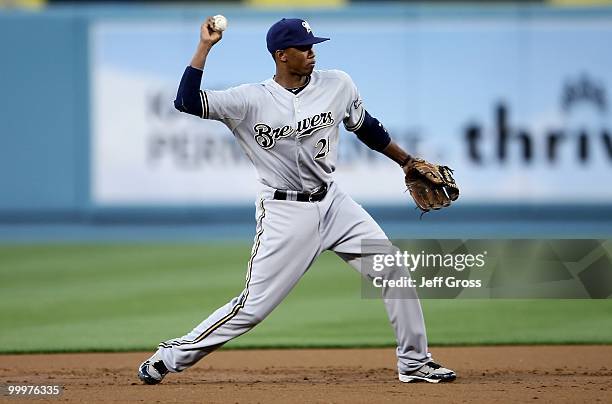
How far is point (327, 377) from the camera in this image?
20.5 ft

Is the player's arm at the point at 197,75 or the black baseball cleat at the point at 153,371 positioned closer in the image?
the player's arm at the point at 197,75

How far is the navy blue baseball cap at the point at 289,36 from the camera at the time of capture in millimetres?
5684

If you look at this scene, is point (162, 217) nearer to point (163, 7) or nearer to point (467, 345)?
point (163, 7)

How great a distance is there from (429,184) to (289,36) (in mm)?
1160

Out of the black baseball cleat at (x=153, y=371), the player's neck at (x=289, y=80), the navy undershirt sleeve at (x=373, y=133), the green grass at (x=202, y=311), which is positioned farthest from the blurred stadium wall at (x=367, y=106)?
the black baseball cleat at (x=153, y=371)

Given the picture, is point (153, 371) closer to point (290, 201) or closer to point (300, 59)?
point (290, 201)

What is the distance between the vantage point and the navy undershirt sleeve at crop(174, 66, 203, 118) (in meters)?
5.43

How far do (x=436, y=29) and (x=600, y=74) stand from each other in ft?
7.16

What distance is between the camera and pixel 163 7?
15.1m

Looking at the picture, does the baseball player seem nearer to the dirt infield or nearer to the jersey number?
the jersey number

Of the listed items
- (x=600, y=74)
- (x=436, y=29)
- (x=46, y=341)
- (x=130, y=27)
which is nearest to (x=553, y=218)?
(x=600, y=74)

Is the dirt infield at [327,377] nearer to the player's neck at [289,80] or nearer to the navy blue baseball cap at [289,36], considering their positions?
the player's neck at [289,80]

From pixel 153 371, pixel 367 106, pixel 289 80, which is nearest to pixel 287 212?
pixel 289 80

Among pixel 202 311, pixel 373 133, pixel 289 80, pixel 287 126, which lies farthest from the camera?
pixel 202 311
